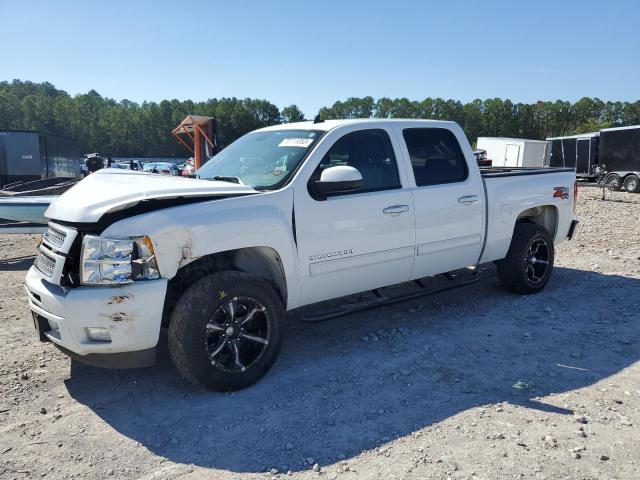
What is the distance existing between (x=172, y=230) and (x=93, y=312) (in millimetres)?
715

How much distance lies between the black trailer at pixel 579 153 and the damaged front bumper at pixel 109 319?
25.8 metres

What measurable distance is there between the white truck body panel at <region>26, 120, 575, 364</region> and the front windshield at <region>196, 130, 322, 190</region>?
11 centimetres

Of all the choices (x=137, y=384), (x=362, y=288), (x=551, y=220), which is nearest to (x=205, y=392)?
(x=137, y=384)

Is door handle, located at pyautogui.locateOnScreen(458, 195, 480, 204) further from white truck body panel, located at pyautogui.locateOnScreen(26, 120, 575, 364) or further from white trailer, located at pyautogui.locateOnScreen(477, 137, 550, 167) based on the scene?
white trailer, located at pyautogui.locateOnScreen(477, 137, 550, 167)

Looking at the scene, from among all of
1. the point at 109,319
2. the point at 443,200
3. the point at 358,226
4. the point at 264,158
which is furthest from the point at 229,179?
the point at 443,200

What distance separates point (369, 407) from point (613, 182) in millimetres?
23419

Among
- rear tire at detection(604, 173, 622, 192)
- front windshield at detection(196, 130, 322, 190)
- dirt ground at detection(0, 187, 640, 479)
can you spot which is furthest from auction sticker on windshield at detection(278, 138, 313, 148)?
rear tire at detection(604, 173, 622, 192)

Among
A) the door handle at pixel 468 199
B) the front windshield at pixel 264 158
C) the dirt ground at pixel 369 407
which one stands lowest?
the dirt ground at pixel 369 407

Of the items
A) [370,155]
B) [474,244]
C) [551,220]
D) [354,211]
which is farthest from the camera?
[551,220]

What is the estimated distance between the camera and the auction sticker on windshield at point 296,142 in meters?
4.29

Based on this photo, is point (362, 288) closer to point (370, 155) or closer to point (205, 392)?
point (370, 155)

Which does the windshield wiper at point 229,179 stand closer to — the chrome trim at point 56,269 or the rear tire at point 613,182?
the chrome trim at point 56,269

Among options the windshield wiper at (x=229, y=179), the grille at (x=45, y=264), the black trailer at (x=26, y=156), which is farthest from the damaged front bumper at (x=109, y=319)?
the black trailer at (x=26, y=156)

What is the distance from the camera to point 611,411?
3.37 metres
